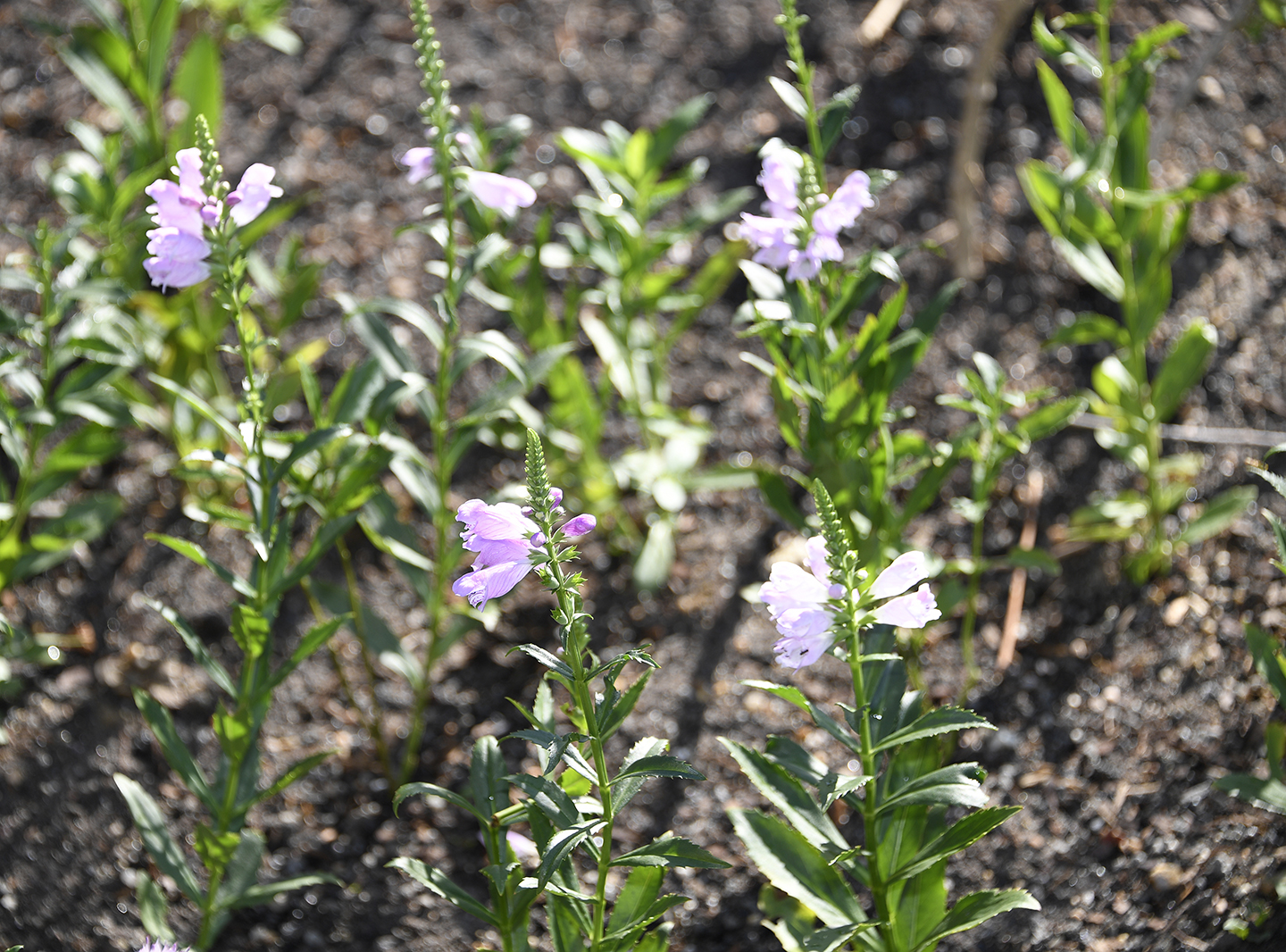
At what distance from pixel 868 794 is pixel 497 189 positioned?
1.27 meters

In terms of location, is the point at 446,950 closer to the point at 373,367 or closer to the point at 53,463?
the point at 373,367

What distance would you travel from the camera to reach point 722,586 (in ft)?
9.72

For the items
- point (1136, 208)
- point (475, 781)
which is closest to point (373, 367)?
point (475, 781)

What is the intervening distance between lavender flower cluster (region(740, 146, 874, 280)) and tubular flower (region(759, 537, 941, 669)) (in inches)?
23.6

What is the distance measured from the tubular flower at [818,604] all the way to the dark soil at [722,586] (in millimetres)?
935

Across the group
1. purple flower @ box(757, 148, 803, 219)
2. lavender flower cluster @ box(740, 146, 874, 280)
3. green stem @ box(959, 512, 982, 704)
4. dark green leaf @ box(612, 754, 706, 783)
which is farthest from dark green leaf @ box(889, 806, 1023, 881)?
purple flower @ box(757, 148, 803, 219)

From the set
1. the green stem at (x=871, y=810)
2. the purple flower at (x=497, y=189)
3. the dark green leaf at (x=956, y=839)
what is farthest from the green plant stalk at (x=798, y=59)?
the dark green leaf at (x=956, y=839)

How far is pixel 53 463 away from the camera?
2629mm

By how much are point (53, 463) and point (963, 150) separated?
259 cm

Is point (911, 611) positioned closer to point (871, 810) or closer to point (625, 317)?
point (871, 810)

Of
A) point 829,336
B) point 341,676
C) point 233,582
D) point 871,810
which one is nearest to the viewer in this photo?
point 871,810

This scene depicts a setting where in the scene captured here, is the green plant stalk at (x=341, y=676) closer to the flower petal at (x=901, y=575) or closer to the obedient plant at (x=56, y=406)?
the obedient plant at (x=56, y=406)

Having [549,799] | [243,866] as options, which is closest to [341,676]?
[243,866]

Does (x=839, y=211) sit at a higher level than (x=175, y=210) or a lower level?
lower
